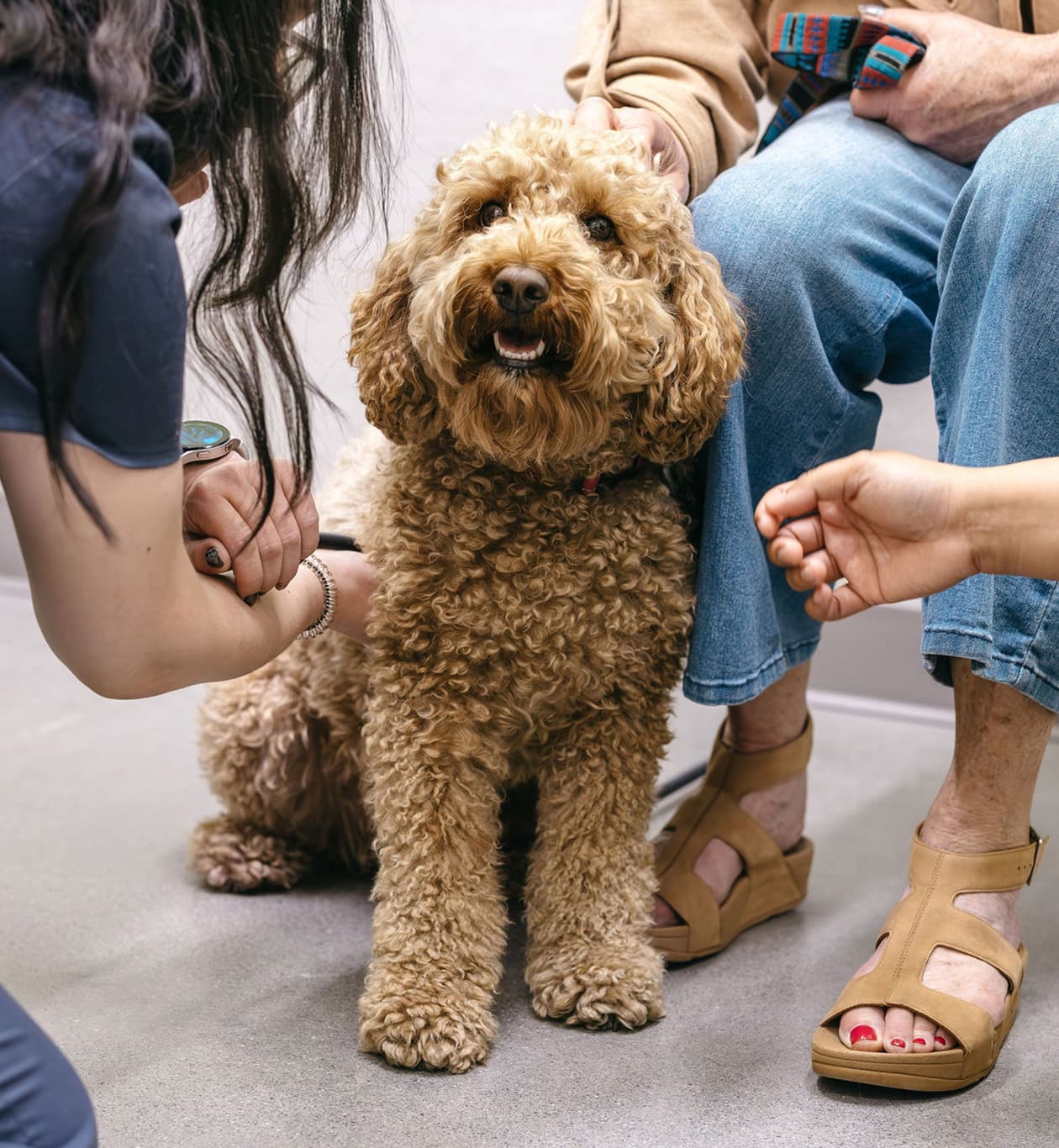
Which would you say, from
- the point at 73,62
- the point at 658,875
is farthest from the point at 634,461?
the point at 73,62

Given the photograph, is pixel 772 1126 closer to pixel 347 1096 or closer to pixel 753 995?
pixel 753 995

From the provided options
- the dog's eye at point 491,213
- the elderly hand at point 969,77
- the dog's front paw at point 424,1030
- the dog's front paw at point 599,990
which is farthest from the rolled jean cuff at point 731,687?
the elderly hand at point 969,77

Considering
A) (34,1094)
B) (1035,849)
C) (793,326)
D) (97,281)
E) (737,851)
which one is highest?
(97,281)

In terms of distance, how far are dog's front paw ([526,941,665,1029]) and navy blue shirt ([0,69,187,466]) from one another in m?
→ 0.65

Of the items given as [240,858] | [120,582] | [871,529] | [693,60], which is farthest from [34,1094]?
[693,60]

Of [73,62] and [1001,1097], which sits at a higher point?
[73,62]

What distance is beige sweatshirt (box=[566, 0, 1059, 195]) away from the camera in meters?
1.33

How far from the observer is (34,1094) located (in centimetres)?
68

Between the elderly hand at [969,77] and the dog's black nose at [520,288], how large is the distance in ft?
1.60

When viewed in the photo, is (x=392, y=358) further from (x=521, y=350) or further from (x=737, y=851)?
(x=737, y=851)

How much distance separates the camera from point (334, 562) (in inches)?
45.6

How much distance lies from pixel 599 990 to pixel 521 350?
22.0 inches

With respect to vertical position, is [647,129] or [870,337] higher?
[647,129]

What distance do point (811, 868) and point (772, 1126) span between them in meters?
0.50
